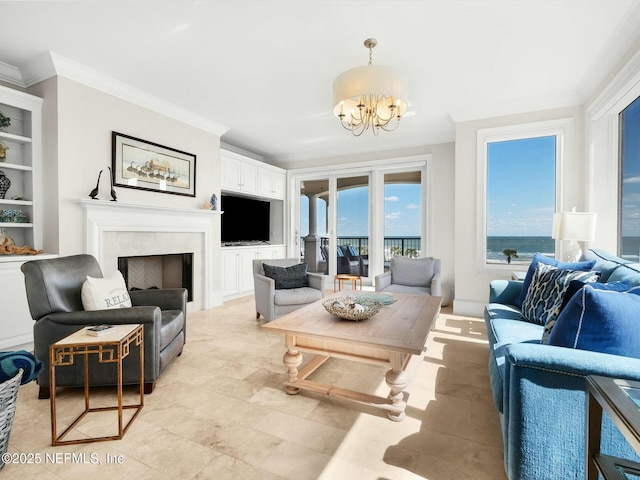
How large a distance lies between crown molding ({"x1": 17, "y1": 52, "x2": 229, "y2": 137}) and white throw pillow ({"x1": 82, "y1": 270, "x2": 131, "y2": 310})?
218 centimetres

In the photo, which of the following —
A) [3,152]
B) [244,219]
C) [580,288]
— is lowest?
[580,288]

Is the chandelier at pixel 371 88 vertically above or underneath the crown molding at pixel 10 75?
underneath

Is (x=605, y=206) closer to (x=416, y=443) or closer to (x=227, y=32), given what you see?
(x=416, y=443)

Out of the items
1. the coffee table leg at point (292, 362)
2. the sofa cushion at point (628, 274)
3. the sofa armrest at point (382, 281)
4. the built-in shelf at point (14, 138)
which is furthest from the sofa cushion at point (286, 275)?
the sofa cushion at point (628, 274)

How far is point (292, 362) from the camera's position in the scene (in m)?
2.17

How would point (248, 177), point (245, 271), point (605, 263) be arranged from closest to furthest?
point (605, 263)
point (245, 271)
point (248, 177)

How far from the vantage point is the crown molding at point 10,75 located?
3070mm

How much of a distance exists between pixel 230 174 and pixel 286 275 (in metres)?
2.28

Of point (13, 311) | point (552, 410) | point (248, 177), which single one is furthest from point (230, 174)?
point (552, 410)

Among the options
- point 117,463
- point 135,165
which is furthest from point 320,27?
point 117,463

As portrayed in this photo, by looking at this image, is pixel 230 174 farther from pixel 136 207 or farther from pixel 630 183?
pixel 630 183

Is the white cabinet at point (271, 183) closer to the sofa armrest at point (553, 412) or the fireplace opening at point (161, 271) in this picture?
the fireplace opening at point (161, 271)

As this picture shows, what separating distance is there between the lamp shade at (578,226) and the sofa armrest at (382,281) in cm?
201

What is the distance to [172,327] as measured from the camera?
242 centimetres
